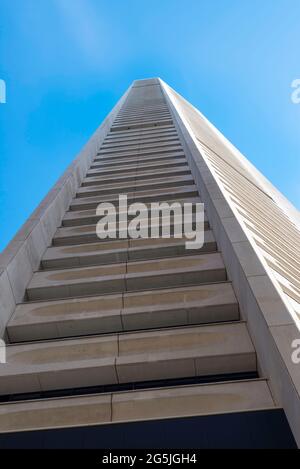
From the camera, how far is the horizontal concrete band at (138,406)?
20.3 ft

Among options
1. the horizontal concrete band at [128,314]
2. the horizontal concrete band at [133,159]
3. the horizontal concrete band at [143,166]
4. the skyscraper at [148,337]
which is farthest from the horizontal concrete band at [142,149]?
the horizontal concrete band at [128,314]

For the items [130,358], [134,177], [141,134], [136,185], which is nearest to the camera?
[130,358]

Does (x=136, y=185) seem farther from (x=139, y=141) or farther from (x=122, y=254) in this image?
(x=139, y=141)

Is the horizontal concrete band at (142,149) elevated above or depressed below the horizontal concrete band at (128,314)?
above

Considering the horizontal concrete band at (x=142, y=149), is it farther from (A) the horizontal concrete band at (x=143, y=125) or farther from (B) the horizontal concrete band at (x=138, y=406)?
(B) the horizontal concrete band at (x=138, y=406)

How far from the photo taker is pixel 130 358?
7.35 meters

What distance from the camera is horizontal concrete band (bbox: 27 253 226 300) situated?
380 inches

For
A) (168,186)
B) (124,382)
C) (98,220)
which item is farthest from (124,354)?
(168,186)

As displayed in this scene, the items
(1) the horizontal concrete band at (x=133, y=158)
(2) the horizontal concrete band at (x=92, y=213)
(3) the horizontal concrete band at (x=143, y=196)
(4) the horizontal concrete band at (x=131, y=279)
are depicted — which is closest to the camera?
(4) the horizontal concrete band at (x=131, y=279)

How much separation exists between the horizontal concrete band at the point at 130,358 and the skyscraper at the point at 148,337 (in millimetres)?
20

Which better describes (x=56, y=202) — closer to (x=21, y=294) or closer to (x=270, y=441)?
(x=21, y=294)

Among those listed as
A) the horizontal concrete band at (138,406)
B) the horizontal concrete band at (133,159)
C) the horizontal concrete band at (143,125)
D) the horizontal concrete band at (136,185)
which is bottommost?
the horizontal concrete band at (138,406)

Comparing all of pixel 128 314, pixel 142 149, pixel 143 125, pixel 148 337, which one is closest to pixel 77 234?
pixel 128 314

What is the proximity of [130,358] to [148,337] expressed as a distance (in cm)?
58
